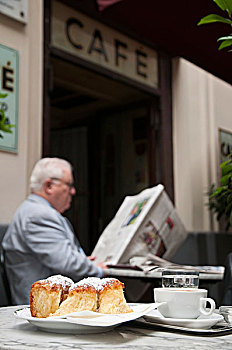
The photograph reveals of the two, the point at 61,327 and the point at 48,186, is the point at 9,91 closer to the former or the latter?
the point at 48,186

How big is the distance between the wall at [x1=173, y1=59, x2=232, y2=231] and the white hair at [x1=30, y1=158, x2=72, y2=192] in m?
2.13

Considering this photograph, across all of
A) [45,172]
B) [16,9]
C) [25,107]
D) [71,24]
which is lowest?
[45,172]

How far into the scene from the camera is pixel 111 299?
0.98 m

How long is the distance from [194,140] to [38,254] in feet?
9.74

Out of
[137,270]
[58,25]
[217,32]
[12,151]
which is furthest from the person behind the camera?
[58,25]

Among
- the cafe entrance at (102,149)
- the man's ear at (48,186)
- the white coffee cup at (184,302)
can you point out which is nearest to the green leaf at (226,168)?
the white coffee cup at (184,302)

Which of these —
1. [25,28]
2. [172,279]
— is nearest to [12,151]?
[25,28]

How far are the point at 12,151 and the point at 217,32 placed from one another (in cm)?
150

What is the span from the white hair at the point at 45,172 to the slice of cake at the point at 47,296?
1.86 metres

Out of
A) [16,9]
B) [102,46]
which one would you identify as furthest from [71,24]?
[16,9]

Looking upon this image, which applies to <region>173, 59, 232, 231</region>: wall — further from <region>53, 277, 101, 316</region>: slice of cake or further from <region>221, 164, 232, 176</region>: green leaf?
<region>53, 277, 101, 316</region>: slice of cake

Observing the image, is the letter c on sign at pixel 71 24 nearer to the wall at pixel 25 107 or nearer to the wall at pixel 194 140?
the wall at pixel 25 107

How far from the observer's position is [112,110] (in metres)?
5.64

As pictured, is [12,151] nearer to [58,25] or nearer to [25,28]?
[25,28]
